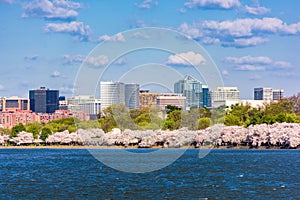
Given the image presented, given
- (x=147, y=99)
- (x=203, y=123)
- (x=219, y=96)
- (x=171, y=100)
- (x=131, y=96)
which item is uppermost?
(x=219, y=96)

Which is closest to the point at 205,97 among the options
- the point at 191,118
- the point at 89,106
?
the point at 89,106

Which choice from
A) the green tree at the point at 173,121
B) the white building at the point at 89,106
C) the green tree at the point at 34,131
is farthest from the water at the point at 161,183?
the white building at the point at 89,106

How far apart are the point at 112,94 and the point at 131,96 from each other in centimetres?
425

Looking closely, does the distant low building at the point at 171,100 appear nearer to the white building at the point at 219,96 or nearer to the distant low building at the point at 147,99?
the distant low building at the point at 147,99

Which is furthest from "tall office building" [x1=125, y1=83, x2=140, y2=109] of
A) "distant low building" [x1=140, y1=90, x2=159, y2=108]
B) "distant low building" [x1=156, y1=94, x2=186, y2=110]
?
"distant low building" [x1=156, y1=94, x2=186, y2=110]

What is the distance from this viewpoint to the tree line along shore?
106m

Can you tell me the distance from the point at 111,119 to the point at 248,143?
31.3m

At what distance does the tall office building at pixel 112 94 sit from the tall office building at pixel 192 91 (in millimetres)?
11460

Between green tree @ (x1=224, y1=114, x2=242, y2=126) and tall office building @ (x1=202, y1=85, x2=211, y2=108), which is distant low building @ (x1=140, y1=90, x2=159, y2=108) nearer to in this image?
tall office building @ (x1=202, y1=85, x2=211, y2=108)

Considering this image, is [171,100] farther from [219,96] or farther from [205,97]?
[219,96]

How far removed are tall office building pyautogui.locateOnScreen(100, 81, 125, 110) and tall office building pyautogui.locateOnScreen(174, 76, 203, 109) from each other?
11460mm

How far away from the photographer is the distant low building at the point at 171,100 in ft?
508

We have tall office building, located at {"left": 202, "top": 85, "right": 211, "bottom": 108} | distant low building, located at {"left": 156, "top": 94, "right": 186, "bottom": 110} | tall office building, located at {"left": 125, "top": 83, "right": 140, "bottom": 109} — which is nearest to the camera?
tall office building, located at {"left": 125, "top": 83, "right": 140, "bottom": 109}

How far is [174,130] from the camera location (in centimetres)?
11488
